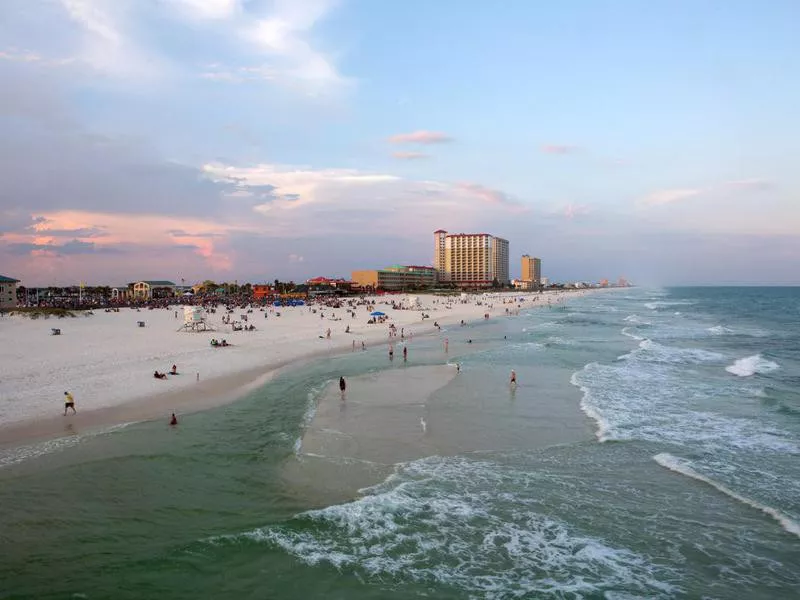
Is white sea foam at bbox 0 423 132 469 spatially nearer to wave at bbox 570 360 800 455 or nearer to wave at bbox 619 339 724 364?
wave at bbox 570 360 800 455

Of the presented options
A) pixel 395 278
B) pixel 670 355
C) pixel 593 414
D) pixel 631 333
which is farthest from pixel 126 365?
pixel 395 278

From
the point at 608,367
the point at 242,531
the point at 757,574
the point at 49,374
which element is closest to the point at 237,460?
the point at 242,531

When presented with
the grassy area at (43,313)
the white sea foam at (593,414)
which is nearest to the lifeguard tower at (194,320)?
the grassy area at (43,313)

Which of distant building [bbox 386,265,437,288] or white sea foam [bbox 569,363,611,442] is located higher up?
distant building [bbox 386,265,437,288]

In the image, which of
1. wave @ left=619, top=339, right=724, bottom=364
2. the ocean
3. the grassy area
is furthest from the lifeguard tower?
wave @ left=619, top=339, right=724, bottom=364

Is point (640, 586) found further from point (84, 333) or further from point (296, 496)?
point (84, 333)

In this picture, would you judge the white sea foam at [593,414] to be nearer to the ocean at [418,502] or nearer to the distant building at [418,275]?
the ocean at [418,502]
